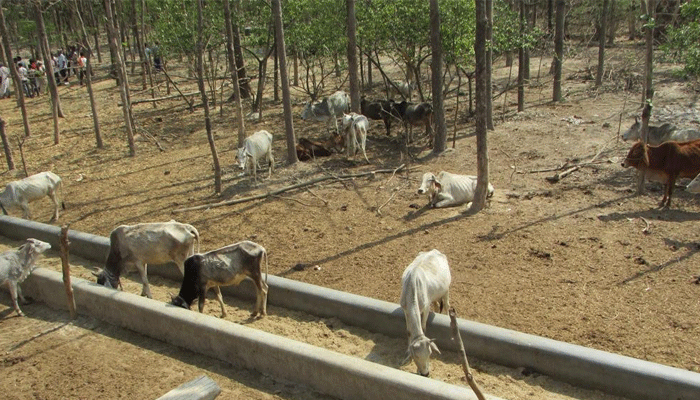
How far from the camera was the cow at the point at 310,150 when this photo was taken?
646 inches

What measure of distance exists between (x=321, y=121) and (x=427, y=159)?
5842 mm

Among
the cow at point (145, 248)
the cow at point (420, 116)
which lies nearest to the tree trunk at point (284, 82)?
the cow at point (420, 116)

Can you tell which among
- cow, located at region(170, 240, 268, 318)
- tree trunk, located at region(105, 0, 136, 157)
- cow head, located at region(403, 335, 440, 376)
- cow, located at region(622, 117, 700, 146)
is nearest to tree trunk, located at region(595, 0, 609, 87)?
cow, located at region(622, 117, 700, 146)

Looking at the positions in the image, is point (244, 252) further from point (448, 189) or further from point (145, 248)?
point (448, 189)

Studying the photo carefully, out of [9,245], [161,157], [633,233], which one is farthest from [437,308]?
[161,157]

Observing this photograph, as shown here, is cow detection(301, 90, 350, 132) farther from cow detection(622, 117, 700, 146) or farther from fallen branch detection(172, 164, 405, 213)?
cow detection(622, 117, 700, 146)

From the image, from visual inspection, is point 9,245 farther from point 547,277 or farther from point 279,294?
point 547,277

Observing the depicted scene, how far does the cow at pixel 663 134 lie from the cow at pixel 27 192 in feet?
42.9

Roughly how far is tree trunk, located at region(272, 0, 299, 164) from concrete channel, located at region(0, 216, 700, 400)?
6.50 meters

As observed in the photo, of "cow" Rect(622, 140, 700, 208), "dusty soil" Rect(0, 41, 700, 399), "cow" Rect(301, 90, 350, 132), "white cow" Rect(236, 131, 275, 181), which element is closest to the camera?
"dusty soil" Rect(0, 41, 700, 399)

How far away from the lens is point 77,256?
39.0 ft

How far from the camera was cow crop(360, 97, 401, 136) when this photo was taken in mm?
18605

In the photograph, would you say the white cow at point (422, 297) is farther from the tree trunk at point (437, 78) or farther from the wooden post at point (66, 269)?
the tree trunk at point (437, 78)

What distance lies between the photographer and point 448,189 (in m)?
12.8
